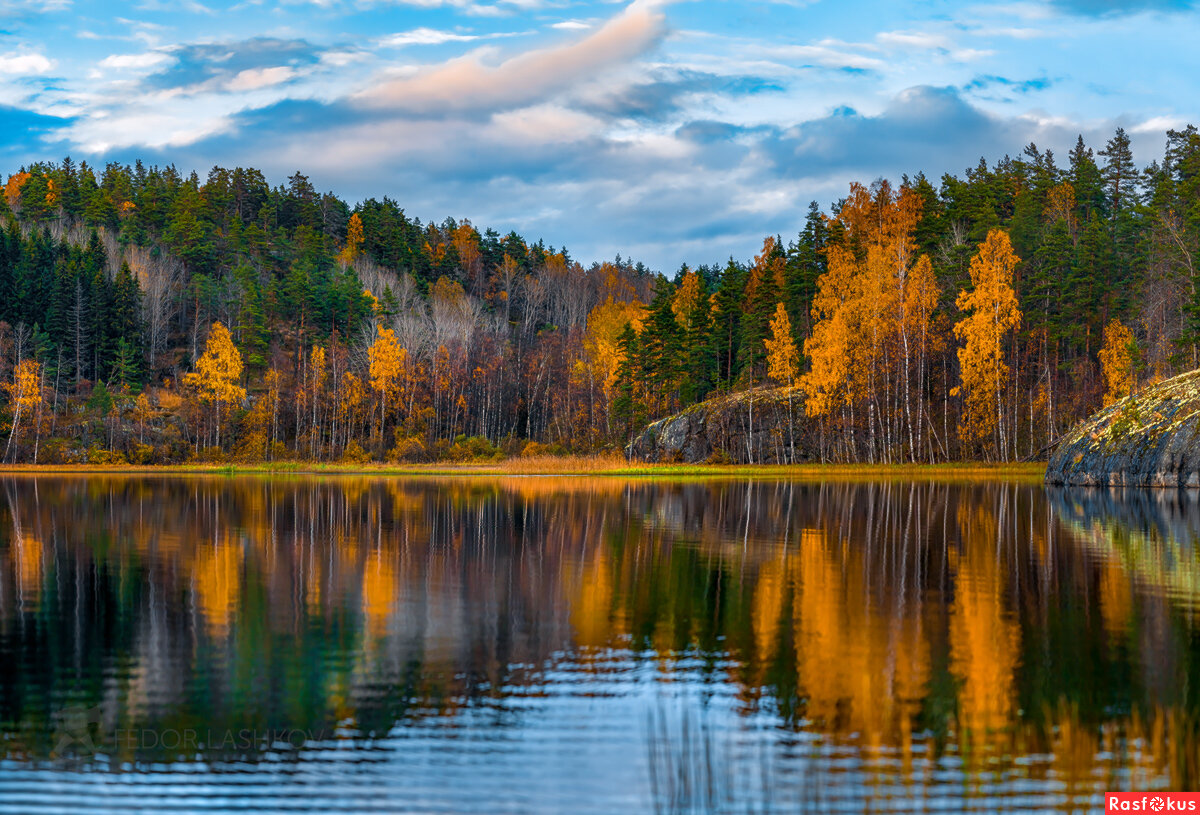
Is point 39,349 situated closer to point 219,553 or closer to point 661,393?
point 661,393

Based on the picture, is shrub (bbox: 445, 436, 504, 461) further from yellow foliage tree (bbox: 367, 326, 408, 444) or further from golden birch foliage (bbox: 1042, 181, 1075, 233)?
golden birch foliage (bbox: 1042, 181, 1075, 233)

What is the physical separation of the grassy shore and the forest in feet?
16.2

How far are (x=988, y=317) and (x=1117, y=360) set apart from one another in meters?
12.0

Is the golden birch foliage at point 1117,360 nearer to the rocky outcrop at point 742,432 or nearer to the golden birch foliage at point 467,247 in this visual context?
the rocky outcrop at point 742,432

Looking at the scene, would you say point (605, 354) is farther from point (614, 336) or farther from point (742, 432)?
point (742, 432)

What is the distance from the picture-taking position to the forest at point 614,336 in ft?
250

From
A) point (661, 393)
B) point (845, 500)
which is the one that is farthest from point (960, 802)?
point (661, 393)

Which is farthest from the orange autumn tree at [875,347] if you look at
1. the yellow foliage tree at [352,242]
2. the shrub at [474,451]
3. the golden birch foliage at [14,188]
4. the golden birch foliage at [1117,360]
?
the golden birch foliage at [14,188]

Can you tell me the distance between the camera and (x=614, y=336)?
10806cm

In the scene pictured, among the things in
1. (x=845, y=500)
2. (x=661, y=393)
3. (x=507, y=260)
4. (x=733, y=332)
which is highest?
(x=507, y=260)

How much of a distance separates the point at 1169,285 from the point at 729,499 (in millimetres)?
48618

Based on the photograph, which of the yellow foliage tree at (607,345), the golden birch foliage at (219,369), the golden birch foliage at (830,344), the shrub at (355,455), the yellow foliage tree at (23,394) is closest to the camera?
the golden birch foliage at (830,344)

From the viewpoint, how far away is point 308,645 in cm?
1523

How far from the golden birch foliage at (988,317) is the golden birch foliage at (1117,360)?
8149 mm
